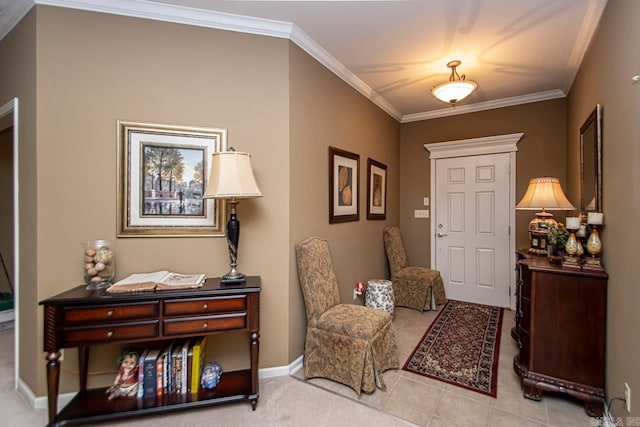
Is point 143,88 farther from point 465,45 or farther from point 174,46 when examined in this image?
point 465,45

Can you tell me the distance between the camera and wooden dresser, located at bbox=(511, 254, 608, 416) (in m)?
1.83

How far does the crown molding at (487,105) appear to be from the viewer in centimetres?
355

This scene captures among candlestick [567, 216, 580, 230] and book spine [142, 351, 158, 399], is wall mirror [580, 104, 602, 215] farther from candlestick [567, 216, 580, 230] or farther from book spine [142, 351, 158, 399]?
book spine [142, 351, 158, 399]

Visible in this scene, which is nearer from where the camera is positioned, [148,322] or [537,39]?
[148,322]

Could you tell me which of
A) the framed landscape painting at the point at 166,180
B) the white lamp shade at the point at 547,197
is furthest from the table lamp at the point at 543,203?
the framed landscape painting at the point at 166,180

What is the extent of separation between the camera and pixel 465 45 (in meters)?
2.52

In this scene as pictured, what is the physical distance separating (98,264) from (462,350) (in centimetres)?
302

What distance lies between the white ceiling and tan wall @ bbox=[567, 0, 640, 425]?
42 cm

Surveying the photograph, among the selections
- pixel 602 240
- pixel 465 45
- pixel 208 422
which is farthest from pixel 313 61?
pixel 208 422

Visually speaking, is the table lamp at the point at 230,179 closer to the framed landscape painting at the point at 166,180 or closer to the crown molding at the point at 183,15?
the framed landscape painting at the point at 166,180

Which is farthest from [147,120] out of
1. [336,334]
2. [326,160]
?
[336,334]

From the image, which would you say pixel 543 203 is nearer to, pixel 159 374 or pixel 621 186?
pixel 621 186

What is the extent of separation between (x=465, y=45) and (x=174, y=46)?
240 centimetres

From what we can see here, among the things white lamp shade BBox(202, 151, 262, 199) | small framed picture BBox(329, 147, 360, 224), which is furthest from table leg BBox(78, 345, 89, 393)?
small framed picture BBox(329, 147, 360, 224)
